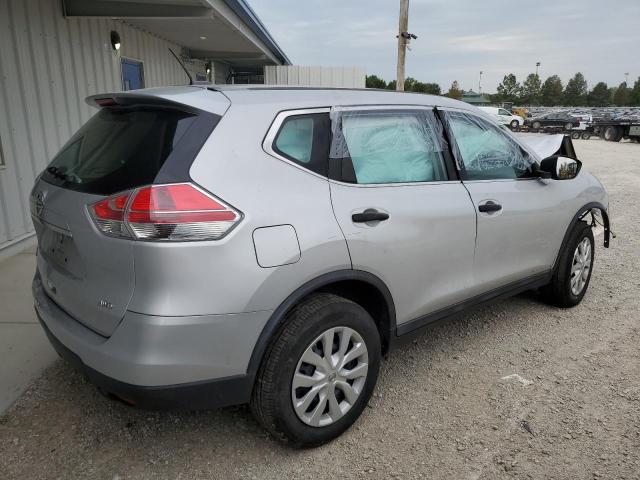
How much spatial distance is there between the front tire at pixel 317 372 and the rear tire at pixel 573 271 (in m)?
2.19

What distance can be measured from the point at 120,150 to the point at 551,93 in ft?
312

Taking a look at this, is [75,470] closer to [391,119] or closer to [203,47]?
[391,119]

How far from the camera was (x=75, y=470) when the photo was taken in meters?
2.39

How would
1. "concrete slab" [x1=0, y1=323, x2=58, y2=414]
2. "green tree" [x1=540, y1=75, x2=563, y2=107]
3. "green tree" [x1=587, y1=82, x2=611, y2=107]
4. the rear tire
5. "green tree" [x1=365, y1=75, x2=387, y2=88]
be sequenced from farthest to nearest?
"green tree" [x1=587, y1=82, x2=611, y2=107], "green tree" [x1=540, y1=75, x2=563, y2=107], "green tree" [x1=365, y1=75, x2=387, y2=88], the rear tire, "concrete slab" [x1=0, y1=323, x2=58, y2=414]

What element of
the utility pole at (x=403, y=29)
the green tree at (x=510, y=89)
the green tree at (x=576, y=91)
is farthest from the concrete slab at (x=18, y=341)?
the green tree at (x=576, y=91)

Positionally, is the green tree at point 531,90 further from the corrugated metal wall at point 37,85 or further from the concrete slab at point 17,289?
the concrete slab at point 17,289

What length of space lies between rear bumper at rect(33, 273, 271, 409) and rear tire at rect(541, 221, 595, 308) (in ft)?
9.50

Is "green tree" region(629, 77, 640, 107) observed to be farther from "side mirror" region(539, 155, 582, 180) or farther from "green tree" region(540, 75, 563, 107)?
"side mirror" region(539, 155, 582, 180)

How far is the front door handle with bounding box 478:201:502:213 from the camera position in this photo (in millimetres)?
3162

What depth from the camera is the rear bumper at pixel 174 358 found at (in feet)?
6.58

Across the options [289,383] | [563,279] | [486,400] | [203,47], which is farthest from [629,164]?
[289,383]

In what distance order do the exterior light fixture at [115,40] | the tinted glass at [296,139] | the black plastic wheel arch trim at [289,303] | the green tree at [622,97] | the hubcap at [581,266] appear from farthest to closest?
the green tree at [622,97]
the exterior light fixture at [115,40]
the hubcap at [581,266]
the tinted glass at [296,139]
the black plastic wheel arch trim at [289,303]

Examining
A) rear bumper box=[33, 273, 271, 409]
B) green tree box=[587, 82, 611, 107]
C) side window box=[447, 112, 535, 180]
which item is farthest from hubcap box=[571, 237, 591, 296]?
green tree box=[587, 82, 611, 107]

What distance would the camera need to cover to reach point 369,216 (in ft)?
8.31
